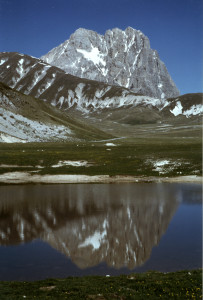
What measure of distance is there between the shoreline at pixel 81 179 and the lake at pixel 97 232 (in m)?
10.7

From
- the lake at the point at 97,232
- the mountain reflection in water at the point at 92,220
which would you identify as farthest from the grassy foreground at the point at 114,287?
the mountain reflection in water at the point at 92,220

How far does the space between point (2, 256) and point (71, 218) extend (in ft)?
39.1

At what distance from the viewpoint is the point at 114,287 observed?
1833 cm

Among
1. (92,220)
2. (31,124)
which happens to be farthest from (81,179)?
(31,124)

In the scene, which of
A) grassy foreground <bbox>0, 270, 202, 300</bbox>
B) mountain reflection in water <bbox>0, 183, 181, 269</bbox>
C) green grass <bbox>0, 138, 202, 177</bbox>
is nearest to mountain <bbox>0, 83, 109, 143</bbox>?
green grass <bbox>0, 138, 202, 177</bbox>

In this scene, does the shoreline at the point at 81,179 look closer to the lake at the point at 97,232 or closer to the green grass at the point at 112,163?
→ the green grass at the point at 112,163

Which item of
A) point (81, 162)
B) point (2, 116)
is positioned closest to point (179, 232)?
point (81, 162)

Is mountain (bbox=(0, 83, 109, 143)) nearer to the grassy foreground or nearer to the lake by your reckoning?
the lake

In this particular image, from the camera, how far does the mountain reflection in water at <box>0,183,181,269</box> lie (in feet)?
88.3

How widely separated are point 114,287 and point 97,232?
519 inches

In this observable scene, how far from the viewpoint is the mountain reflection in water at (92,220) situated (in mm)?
26917

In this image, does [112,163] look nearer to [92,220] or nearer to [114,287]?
[92,220]

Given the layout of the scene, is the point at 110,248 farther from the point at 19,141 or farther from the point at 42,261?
the point at 19,141

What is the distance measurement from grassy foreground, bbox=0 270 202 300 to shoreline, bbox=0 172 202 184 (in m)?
43.2
